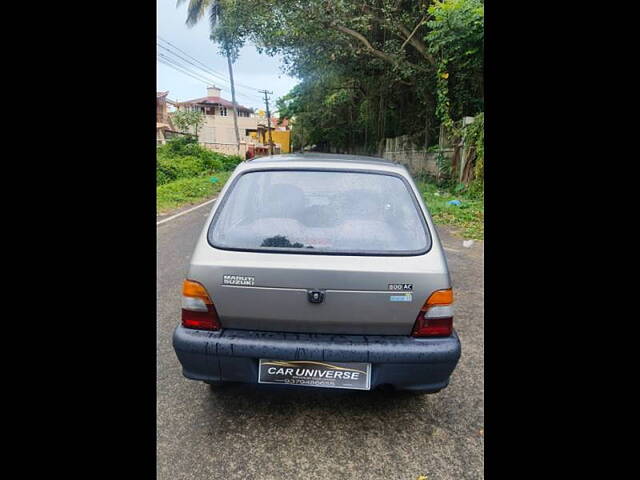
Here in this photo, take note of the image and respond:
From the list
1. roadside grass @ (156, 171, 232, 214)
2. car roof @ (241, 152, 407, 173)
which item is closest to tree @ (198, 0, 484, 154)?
roadside grass @ (156, 171, 232, 214)

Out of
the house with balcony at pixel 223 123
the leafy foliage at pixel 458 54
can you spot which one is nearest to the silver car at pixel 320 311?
the leafy foliage at pixel 458 54

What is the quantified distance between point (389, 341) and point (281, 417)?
82 cm

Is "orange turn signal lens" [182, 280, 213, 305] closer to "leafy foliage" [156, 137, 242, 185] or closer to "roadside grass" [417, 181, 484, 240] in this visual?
"roadside grass" [417, 181, 484, 240]

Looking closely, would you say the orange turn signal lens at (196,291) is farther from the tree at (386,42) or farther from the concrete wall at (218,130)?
the concrete wall at (218,130)

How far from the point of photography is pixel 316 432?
6.89 feet

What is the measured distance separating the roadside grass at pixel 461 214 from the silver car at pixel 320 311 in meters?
5.36

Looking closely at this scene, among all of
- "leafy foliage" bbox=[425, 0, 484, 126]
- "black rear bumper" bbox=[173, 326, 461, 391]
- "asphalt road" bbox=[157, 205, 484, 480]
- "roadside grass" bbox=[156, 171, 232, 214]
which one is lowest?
"asphalt road" bbox=[157, 205, 484, 480]

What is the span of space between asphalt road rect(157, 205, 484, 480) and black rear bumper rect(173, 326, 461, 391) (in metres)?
0.30

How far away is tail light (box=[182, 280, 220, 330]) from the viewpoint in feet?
6.42

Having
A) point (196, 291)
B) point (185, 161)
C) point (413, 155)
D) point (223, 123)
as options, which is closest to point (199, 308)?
point (196, 291)

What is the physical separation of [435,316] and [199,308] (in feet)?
3.97

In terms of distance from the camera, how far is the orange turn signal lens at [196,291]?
1.95 meters
